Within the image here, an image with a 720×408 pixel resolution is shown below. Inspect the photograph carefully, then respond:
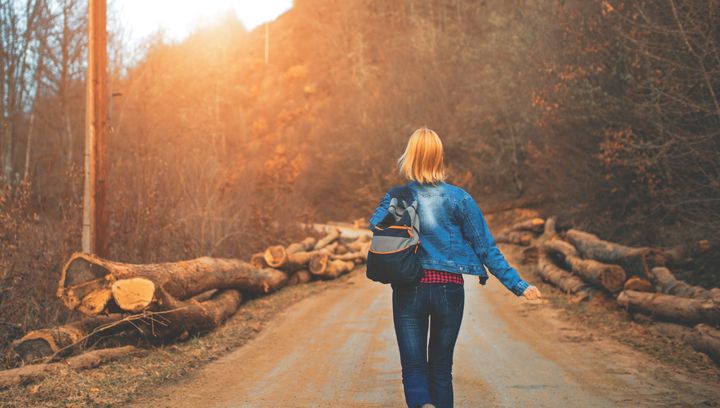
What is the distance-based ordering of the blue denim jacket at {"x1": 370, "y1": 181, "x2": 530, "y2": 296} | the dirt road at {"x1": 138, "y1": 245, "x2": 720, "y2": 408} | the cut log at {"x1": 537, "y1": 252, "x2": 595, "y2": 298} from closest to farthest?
the blue denim jacket at {"x1": 370, "y1": 181, "x2": 530, "y2": 296}, the dirt road at {"x1": 138, "y1": 245, "x2": 720, "y2": 408}, the cut log at {"x1": 537, "y1": 252, "x2": 595, "y2": 298}

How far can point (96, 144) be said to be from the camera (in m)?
10.9

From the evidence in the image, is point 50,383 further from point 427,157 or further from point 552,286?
point 552,286

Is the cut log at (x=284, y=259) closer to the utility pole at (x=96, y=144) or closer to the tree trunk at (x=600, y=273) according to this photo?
the utility pole at (x=96, y=144)

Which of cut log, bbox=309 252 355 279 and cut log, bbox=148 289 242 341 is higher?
cut log, bbox=148 289 242 341

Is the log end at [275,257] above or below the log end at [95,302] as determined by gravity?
below

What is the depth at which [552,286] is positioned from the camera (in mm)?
16375

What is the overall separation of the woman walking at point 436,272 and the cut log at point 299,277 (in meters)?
13.5

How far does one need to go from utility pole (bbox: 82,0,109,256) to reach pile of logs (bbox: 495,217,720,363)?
28.2 feet

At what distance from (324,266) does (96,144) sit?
8.52 metres

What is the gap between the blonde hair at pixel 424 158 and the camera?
419 cm

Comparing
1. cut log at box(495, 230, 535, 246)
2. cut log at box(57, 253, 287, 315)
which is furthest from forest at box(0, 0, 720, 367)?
cut log at box(495, 230, 535, 246)

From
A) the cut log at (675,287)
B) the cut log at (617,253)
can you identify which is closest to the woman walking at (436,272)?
the cut log at (675,287)

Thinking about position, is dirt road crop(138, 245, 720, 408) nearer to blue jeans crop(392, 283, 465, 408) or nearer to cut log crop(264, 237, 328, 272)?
blue jeans crop(392, 283, 465, 408)

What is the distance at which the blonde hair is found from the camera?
13.7 feet
